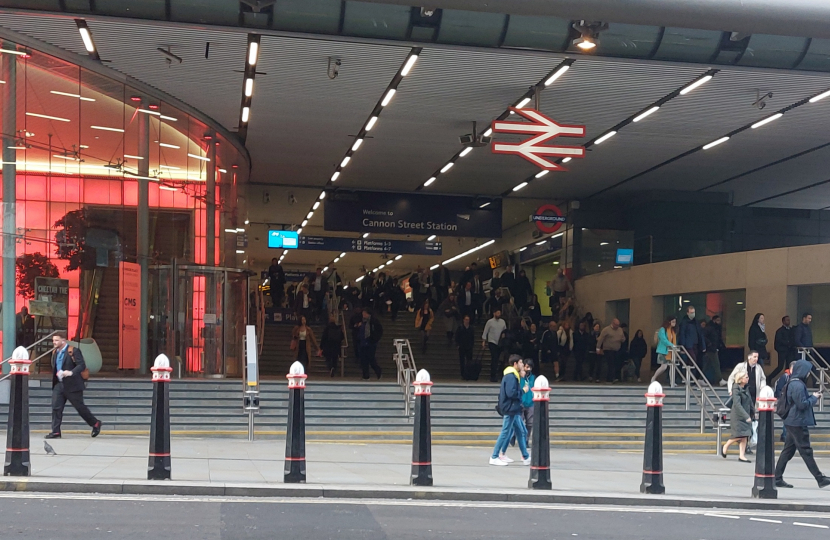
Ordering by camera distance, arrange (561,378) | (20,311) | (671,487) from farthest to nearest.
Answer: (561,378), (20,311), (671,487)

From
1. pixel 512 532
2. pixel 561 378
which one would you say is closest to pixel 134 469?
pixel 512 532

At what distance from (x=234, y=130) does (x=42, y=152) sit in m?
6.60

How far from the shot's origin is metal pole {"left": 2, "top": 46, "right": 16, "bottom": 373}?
16.7 meters

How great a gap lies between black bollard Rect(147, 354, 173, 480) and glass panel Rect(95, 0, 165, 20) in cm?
673

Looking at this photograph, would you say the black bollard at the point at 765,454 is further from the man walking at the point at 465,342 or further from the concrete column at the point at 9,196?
the man walking at the point at 465,342

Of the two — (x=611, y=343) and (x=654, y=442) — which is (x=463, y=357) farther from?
(x=654, y=442)

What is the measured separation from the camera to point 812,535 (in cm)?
910

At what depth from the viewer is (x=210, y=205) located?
75.0 ft

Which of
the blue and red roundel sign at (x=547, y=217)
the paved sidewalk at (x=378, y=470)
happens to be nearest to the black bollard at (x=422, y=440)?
the paved sidewalk at (x=378, y=470)

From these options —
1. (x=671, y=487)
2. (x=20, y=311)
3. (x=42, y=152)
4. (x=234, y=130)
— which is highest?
(x=234, y=130)

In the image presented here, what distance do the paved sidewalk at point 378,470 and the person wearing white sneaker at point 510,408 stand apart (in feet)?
0.99

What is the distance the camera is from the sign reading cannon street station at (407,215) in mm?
30828

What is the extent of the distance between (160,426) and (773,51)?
39.6 feet

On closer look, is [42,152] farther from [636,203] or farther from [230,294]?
[636,203]
